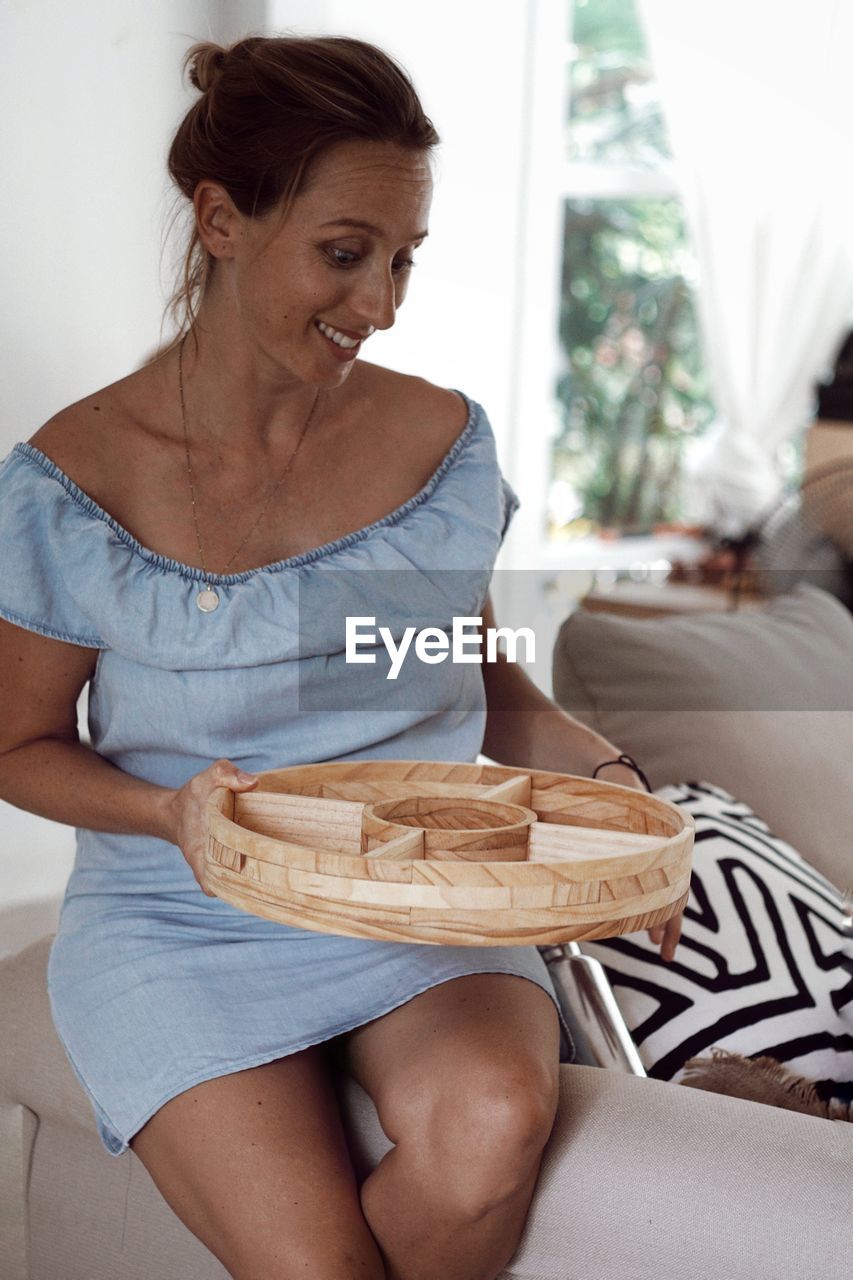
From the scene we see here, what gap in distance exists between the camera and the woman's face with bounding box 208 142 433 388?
1.26 meters

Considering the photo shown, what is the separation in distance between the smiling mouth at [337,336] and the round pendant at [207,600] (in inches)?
10.0

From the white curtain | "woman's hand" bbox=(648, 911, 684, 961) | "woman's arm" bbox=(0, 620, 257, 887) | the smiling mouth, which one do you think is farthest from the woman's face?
the white curtain

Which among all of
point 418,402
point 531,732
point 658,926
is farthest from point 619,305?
point 658,926

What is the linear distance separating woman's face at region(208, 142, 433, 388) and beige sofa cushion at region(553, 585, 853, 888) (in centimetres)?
63

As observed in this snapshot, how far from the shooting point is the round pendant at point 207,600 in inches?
51.1

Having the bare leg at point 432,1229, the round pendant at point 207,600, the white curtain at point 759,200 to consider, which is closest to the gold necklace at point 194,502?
the round pendant at point 207,600

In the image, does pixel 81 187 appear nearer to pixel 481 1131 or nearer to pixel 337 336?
pixel 337 336

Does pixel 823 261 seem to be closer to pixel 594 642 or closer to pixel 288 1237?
pixel 594 642

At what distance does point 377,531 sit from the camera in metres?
1.40

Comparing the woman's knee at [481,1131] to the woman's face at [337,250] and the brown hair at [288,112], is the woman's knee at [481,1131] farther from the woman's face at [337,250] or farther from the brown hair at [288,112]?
the brown hair at [288,112]

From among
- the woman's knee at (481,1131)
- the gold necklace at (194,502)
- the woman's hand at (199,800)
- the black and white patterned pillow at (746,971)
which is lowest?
the black and white patterned pillow at (746,971)

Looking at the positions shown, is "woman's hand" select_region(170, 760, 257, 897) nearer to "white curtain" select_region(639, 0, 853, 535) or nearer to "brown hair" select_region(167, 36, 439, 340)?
"brown hair" select_region(167, 36, 439, 340)

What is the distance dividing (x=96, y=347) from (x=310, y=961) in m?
0.94

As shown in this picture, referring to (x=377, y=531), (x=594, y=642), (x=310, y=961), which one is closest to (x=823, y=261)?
(x=594, y=642)
